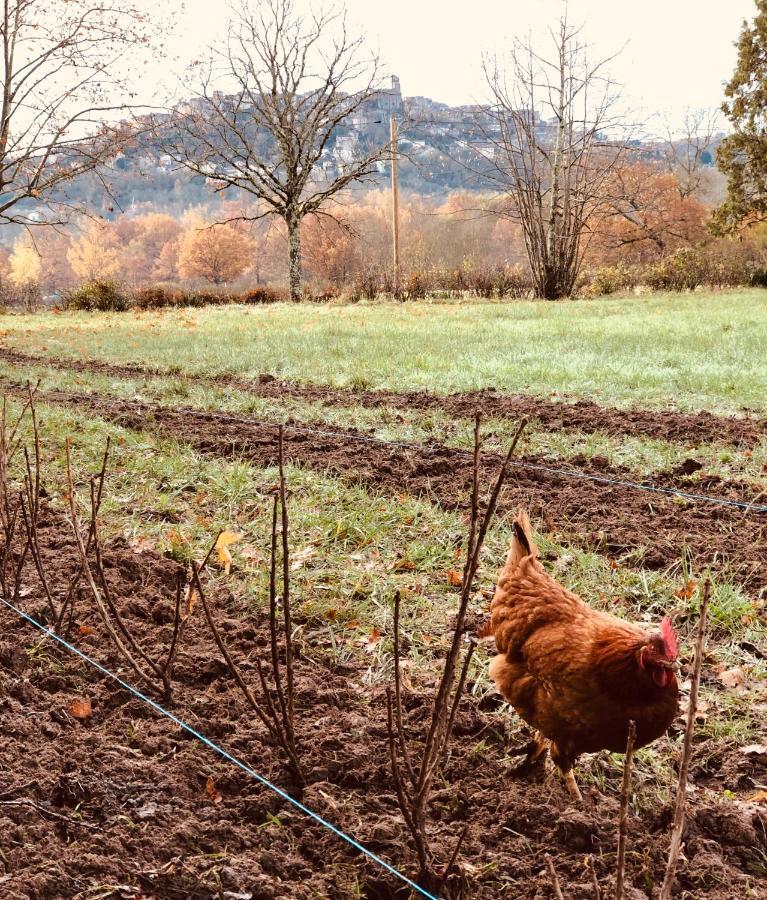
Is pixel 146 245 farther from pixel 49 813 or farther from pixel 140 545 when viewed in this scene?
pixel 49 813

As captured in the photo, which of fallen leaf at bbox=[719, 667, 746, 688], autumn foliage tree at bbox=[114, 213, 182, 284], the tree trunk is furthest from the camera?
autumn foliage tree at bbox=[114, 213, 182, 284]

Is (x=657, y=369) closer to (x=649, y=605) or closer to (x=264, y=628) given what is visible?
(x=649, y=605)

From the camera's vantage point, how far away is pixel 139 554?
3449 millimetres

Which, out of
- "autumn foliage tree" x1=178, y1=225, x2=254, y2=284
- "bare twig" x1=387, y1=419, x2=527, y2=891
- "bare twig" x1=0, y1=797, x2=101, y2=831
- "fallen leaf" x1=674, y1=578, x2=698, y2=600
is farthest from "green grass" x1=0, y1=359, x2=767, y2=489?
"autumn foliage tree" x1=178, y1=225, x2=254, y2=284

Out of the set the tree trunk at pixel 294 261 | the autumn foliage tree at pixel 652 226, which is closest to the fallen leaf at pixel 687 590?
the tree trunk at pixel 294 261

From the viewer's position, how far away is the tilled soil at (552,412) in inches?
225

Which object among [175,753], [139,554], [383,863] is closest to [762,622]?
[383,863]

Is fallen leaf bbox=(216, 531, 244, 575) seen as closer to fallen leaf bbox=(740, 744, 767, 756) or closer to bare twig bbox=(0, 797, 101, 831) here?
bare twig bbox=(0, 797, 101, 831)

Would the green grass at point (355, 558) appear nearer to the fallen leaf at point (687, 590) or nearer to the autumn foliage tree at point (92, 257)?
the fallen leaf at point (687, 590)

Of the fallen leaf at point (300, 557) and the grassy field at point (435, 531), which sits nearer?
the grassy field at point (435, 531)

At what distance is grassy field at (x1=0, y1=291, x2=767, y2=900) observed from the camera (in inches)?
81.1

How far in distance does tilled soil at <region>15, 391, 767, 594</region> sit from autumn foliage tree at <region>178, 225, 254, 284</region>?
6469 cm

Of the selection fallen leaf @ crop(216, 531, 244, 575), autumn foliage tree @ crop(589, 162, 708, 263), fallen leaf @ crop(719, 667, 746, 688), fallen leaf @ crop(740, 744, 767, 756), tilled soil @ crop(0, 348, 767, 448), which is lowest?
fallen leaf @ crop(740, 744, 767, 756)

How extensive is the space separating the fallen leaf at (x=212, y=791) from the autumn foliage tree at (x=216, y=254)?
68.6m
